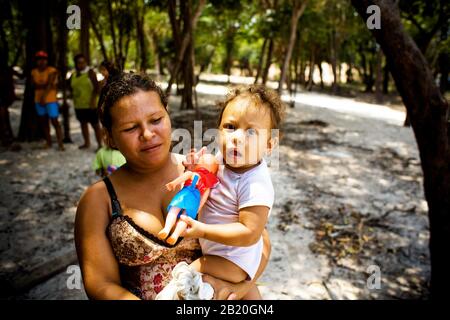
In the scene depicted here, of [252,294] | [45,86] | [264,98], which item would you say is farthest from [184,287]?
[45,86]

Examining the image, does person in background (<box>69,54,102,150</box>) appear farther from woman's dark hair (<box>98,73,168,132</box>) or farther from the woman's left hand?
the woman's left hand

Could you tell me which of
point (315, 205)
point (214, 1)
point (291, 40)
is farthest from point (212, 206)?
point (214, 1)

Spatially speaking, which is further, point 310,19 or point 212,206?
point 310,19

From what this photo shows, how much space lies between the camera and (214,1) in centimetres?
1265

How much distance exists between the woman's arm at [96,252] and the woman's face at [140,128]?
0.89ft

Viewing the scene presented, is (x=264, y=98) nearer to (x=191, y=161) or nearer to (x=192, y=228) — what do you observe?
(x=191, y=161)

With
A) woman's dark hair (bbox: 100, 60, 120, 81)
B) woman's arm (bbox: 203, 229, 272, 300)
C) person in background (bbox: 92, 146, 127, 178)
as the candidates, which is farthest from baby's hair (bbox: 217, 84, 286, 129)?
person in background (bbox: 92, 146, 127, 178)

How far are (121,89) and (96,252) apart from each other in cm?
75

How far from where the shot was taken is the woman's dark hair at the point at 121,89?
157 centimetres

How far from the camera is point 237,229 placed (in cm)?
155

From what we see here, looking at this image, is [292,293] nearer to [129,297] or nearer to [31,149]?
[129,297]
